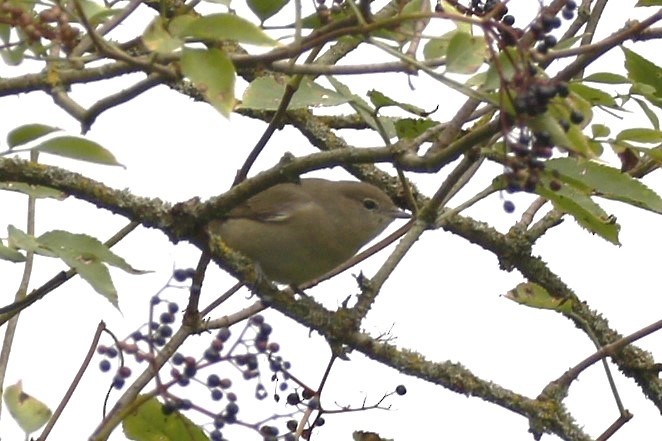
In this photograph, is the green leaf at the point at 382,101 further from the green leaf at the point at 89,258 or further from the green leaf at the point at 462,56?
the green leaf at the point at 89,258

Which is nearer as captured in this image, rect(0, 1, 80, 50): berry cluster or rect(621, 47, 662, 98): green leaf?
rect(0, 1, 80, 50): berry cluster

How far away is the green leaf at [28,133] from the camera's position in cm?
221

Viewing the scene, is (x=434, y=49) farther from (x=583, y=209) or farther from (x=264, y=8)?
(x=583, y=209)

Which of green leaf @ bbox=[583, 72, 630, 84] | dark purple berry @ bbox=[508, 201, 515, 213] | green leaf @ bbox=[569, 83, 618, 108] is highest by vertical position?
green leaf @ bbox=[583, 72, 630, 84]

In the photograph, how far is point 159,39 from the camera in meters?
2.09

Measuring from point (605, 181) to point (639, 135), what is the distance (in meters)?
0.21

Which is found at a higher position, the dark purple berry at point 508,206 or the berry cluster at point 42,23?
the berry cluster at point 42,23

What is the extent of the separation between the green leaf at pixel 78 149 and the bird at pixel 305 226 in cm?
234

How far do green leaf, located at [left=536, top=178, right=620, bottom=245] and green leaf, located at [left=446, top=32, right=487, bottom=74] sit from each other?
420 millimetres

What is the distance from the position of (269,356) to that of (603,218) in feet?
2.93

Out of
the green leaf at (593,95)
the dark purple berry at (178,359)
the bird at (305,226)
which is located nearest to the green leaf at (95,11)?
the dark purple berry at (178,359)

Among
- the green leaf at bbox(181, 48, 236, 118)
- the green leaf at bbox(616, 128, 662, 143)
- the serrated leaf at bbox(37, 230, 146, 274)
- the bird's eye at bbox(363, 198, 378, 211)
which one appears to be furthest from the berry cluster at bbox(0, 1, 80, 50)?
the bird's eye at bbox(363, 198, 378, 211)

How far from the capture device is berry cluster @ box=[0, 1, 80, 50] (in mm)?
2225

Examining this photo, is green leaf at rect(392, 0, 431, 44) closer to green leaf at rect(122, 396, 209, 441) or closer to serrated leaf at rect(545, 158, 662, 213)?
serrated leaf at rect(545, 158, 662, 213)
